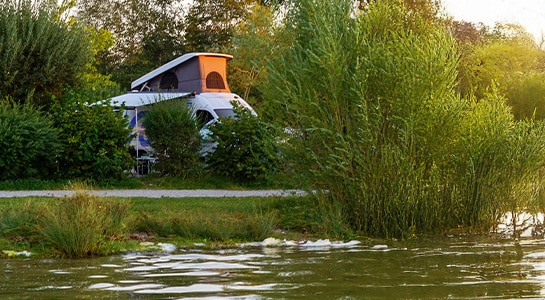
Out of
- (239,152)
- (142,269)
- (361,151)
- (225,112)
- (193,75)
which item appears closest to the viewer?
(142,269)

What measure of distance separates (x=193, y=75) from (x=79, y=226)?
63.6 feet

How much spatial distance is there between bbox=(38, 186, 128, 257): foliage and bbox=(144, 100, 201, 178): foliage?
368 inches

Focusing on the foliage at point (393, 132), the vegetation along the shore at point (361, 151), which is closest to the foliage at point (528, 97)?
the vegetation along the shore at point (361, 151)

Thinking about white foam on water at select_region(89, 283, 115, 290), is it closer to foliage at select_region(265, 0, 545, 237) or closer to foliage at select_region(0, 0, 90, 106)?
foliage at select_region(265, 0, 545, 237)

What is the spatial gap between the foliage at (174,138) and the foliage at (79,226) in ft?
30.7

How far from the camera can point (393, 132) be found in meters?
14.6

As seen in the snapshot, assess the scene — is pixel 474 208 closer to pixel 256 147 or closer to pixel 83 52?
pixel 256 147

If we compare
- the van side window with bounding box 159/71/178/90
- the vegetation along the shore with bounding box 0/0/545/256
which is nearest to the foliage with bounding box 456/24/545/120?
Result: the van side window with bounding box 159/71/178/90

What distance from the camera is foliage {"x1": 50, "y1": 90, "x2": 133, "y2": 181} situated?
847 inches

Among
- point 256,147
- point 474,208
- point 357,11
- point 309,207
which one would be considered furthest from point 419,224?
point 256,147

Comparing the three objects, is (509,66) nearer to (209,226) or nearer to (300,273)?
(209,226)

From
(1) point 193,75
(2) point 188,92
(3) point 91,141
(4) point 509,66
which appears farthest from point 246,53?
(4) point 509,66

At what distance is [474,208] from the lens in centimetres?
1484

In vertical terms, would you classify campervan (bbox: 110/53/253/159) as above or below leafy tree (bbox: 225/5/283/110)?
below
